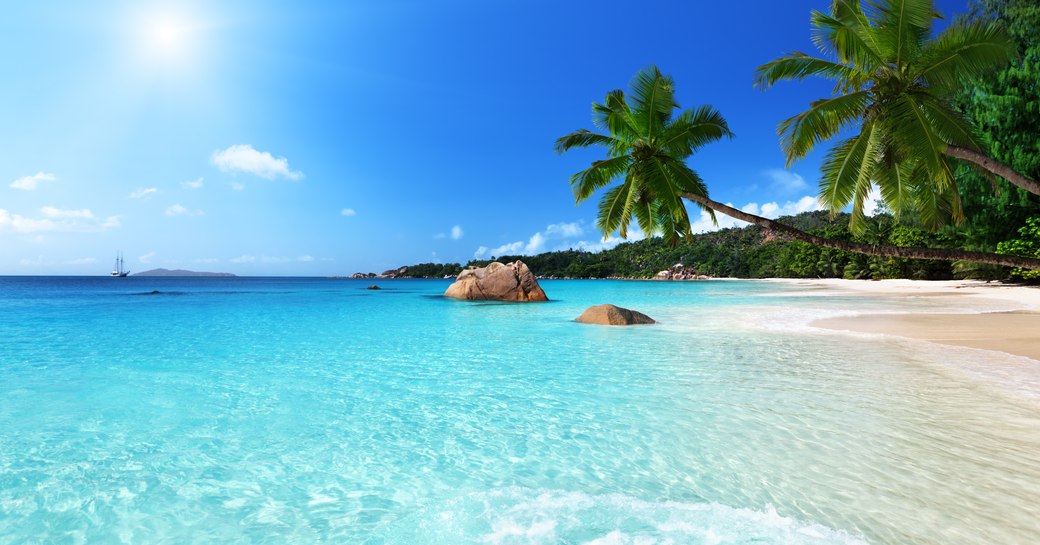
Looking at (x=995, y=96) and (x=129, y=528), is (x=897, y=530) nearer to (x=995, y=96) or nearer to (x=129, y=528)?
(x=129, y=528)

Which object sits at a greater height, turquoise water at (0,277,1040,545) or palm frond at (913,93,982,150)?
palm frond at (913,93,982,150)

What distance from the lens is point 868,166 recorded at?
9.77 meters

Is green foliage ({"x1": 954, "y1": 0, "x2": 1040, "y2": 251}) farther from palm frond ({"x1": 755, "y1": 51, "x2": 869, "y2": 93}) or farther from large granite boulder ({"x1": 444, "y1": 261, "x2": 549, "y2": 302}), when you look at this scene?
large granite boulder ({"x1": 444, "y1": 261, "x2": 549, "y2": 302})

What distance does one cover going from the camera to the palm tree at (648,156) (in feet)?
44.2

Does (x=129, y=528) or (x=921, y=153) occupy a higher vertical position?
(x=921, y=153)

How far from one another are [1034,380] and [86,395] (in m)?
15.2

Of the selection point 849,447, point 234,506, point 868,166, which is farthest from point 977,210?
point 234,506

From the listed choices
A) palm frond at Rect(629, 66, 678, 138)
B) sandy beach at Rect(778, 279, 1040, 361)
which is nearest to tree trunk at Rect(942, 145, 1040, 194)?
sandy beach at Rect(778, 279, 1040, 361)

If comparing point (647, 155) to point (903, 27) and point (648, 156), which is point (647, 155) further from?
point (903, 27)

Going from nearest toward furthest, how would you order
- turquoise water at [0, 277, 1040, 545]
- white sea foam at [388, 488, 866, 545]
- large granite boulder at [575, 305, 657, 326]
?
white sea foam at [388, 488, 866, 545] < turquoise water at [0, 277, 1040, 545] < large granite boulder at [575, 305, 657, 326]

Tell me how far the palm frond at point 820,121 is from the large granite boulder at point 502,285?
23034 mm

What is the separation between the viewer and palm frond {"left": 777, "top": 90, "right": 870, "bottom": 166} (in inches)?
373

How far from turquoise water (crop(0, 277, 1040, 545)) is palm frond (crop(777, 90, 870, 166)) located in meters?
4.53

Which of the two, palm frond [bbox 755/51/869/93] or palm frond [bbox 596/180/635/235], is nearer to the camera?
palm frond [bbox 755/51/869/93]
